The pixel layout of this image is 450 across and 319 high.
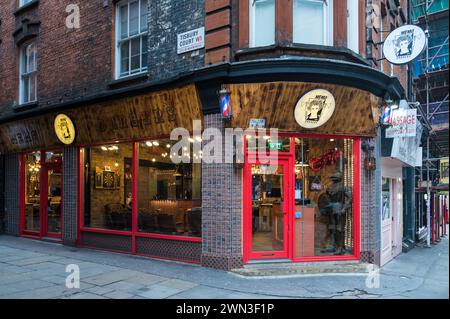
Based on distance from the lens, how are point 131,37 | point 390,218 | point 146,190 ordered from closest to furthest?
1. point 146,190
2. point 131,37
3. point 390,218

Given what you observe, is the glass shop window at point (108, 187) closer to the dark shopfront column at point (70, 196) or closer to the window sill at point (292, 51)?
the dark shopfront column at point (70, 196)

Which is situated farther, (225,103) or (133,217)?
(133,217)

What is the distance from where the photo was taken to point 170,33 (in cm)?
973

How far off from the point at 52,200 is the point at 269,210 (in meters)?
7.60

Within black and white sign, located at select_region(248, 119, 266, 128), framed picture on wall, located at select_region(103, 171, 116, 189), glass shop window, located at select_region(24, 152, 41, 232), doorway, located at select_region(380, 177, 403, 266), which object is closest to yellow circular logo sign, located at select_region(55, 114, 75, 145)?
framed picture on wall, located at select_region(103, 171, 116, 189)

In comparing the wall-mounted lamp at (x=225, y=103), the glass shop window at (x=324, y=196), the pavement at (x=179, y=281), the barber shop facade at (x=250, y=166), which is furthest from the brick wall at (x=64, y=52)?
the glass shop window at (x=324, y=196)

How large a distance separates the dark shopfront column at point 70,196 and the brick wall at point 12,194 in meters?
3.04

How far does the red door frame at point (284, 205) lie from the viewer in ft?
28.5

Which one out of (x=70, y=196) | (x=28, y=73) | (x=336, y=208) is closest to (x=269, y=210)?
(x=336, y=208)

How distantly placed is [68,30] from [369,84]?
8701mm

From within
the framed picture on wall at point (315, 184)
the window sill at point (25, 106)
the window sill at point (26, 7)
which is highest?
the window sill at point (26, 7)

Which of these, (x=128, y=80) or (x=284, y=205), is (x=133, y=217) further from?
(x=284, y=205)

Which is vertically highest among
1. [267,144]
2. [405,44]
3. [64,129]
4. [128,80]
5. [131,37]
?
[131,37]

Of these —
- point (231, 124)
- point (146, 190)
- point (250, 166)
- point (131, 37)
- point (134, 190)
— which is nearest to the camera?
point (231, 124)
